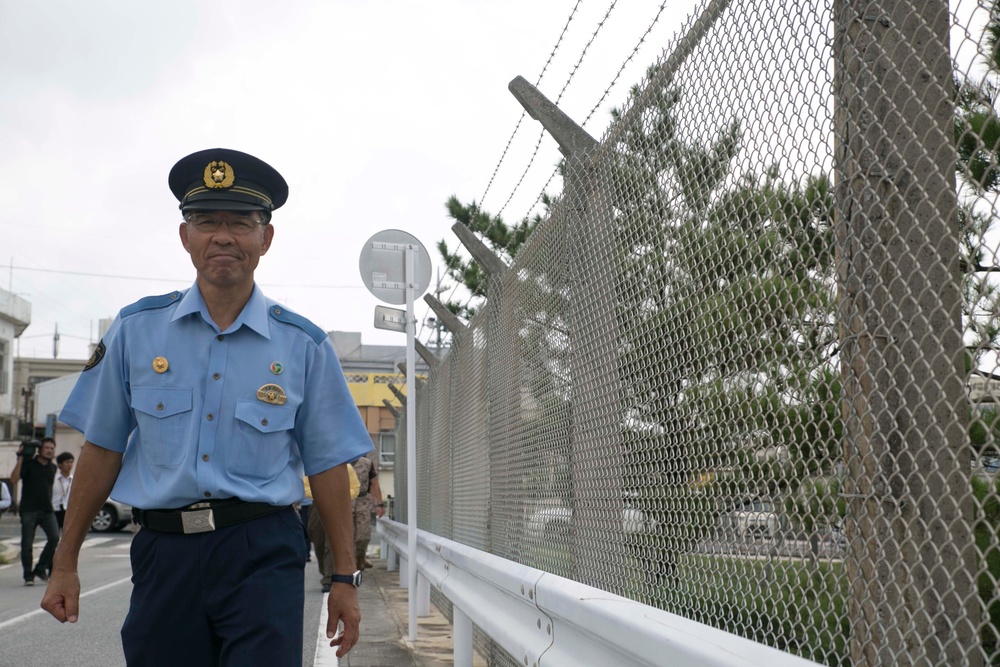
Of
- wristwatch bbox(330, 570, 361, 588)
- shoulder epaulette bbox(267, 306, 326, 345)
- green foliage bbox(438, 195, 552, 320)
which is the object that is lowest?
wristwatch bbox(330, 570, 361, 588)

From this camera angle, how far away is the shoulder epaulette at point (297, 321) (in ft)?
11.0

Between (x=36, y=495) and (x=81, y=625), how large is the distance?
5.35m

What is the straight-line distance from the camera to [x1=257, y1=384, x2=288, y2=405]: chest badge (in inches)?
124

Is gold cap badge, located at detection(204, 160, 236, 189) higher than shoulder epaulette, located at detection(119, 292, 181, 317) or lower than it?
higher

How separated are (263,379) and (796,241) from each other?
167 cm

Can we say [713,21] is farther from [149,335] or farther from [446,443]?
[446,443]

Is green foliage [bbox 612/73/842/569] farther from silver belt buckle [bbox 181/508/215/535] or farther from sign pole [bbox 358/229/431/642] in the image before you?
sign pole [bbox 358/229/431/642]

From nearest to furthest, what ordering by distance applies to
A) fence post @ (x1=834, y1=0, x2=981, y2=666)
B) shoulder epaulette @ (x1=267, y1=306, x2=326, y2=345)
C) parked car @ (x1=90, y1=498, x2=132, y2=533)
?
fence post @ (x1=834, y1=0, x2=981, y2=666) < shoulder epaulette @ (x1=267, y1=306, x2=326, y2=345) < parked car @ (x1=90, y1=498, x2=132, y2=533)

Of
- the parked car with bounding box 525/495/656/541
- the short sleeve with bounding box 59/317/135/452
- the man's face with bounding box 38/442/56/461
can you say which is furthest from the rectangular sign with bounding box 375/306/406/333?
the man's face with bounding box 38/442/56/461

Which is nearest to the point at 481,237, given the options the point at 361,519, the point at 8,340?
the point at 361,519

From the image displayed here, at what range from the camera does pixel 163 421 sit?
3.10m

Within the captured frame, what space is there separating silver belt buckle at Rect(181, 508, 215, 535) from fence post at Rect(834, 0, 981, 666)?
177 centimetres

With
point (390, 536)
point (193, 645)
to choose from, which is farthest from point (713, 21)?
point (390, 536)

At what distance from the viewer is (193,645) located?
2.94m
